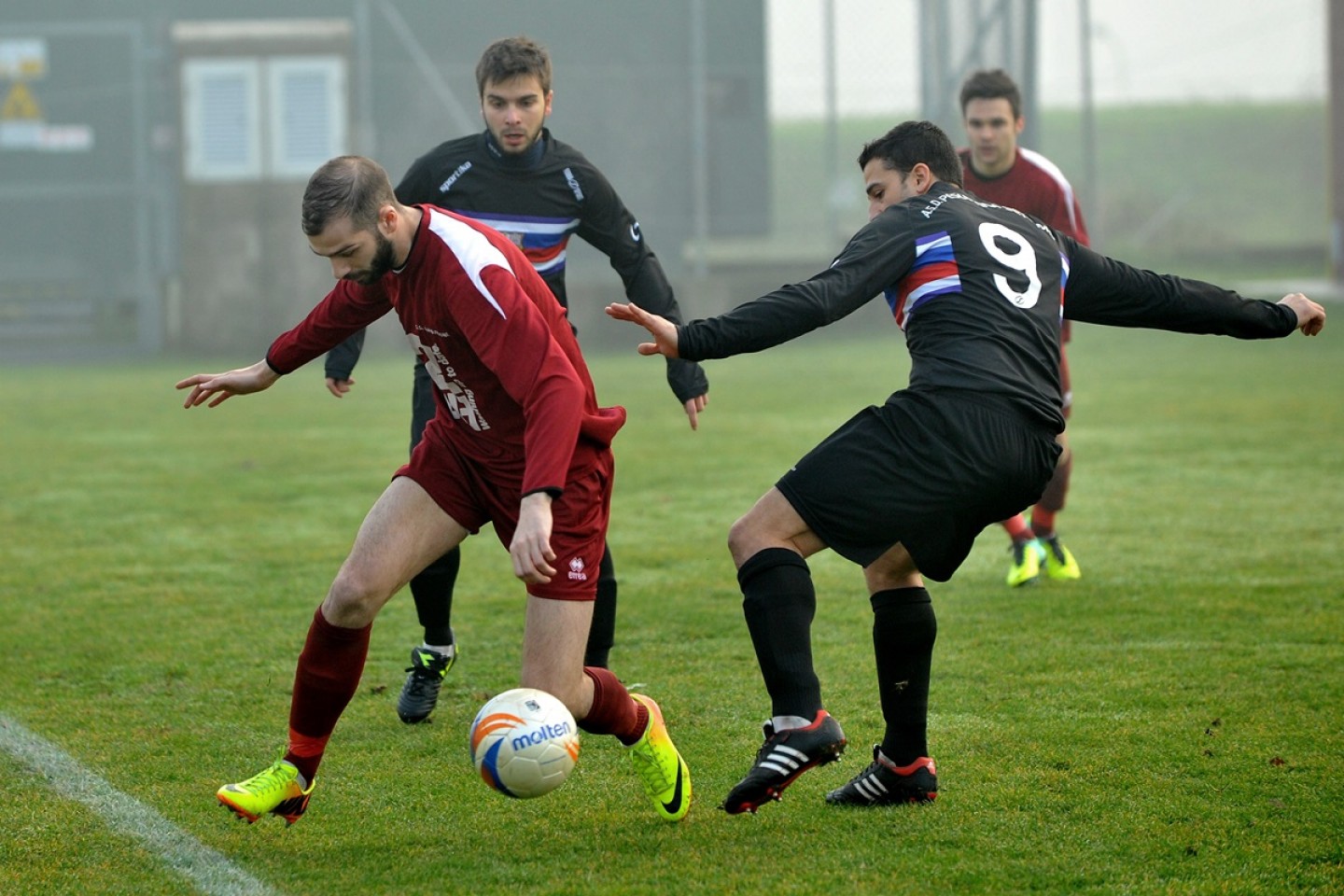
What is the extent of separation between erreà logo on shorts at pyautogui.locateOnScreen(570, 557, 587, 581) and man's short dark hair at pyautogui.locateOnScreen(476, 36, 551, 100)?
A: 6.32ft

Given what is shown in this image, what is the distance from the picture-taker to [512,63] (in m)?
5.26

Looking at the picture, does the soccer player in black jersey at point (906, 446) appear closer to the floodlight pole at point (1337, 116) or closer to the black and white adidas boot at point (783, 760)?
the black and white adidas boot at point (783, 760)

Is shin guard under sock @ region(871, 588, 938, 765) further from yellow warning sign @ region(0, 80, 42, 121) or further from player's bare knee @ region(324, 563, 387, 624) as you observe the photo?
yellow warning sign @ region(0, 80, 42, 121)

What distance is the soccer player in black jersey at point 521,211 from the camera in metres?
5.28

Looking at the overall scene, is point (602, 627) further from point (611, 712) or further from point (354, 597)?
point (354, 597)

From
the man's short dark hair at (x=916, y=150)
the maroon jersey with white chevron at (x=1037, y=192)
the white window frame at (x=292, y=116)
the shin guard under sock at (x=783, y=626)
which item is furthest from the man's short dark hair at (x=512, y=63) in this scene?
the white window frame at (x=292, y=116)

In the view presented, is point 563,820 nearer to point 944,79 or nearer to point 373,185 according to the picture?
point 373,185

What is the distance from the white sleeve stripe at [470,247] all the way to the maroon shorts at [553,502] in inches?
19.2

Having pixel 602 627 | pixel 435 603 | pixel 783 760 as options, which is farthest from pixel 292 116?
pixel 783 760

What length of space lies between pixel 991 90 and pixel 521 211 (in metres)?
2.63

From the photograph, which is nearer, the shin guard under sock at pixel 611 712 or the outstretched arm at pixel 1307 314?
the shin guard under sock at pixel 611 712

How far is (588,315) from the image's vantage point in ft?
68.0

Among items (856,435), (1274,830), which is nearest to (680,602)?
(856,435)

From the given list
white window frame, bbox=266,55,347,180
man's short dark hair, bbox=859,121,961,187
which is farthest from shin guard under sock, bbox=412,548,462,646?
white window frame, bbox=266,55,347,180
